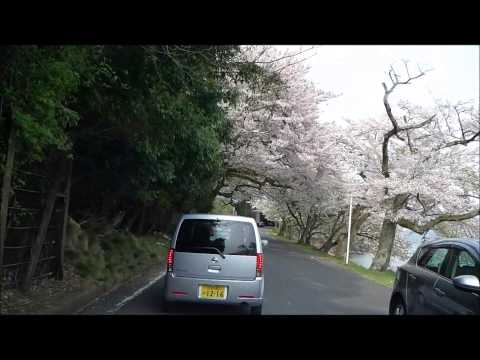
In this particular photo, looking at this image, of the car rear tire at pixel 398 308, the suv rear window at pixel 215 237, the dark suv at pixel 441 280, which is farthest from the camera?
the suv rear window at pixel 215 237

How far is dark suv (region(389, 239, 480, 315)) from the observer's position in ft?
17.0

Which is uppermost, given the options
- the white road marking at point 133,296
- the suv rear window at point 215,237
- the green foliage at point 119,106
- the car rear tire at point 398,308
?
the green foliage at point 119,106

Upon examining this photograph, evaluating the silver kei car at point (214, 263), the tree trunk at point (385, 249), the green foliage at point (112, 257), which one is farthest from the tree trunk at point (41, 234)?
the tree trunk at point (385, 249)

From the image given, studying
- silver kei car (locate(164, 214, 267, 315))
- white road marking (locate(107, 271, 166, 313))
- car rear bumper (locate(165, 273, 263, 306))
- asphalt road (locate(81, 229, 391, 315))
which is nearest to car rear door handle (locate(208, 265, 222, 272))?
silver kei car (locate(164, 214, 267, 315))

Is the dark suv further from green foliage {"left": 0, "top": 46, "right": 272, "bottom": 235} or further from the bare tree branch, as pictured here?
the bare tree branch

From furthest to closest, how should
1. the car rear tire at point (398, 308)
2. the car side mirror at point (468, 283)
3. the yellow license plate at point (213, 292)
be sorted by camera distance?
1. the yellow license plate at point (213, 292)
2. the car rear tire at point (398, 308)
3. the car side mirror at point (468, 283)

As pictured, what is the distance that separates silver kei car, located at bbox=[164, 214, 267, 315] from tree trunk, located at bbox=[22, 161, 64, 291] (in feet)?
8.07

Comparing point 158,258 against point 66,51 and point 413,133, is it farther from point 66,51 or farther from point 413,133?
point 413,133

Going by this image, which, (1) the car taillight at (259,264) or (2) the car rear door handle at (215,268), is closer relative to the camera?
(2) the car rear door handle at (215,268)

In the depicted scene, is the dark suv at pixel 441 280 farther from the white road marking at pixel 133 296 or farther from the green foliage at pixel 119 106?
the green foliage at pixel 119 106

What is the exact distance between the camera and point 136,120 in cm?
947

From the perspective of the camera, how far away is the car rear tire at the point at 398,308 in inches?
274

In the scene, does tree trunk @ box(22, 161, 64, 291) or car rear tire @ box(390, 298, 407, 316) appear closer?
car rear tire @ box(390, 298, 407, 316)
